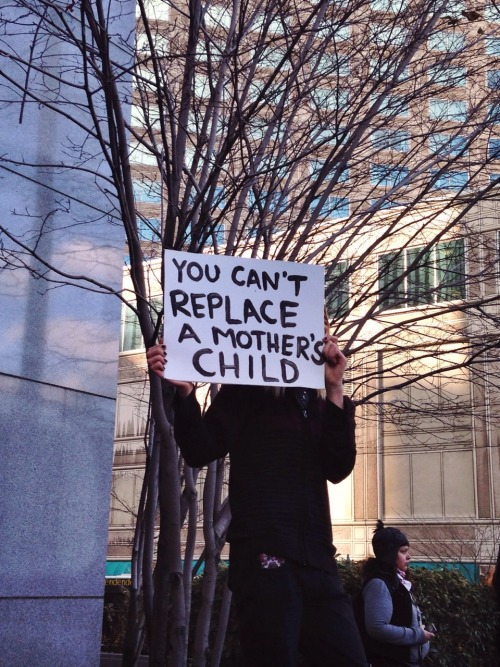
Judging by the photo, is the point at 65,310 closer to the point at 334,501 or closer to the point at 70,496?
the point at 70,496

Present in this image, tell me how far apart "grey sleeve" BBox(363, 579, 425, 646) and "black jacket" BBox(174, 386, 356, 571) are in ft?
8.00

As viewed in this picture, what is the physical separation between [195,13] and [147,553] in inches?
140

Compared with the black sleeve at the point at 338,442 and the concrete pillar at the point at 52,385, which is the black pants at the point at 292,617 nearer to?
the black sleeve at the point at 338,442

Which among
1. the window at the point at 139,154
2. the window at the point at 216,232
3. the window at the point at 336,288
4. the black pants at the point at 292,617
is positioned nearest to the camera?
the black pants at the point at 292,617

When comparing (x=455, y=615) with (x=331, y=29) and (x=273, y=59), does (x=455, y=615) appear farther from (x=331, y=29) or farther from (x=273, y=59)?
(x=331, y=29)

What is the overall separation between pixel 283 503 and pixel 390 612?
8.89 ft

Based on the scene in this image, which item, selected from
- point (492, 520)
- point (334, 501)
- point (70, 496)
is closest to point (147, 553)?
point (70, 496)

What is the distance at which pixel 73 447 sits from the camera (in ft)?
21.8

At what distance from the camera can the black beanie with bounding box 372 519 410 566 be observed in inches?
236

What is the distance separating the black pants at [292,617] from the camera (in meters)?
3.21

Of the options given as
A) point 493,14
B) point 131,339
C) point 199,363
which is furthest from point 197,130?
point 131,339

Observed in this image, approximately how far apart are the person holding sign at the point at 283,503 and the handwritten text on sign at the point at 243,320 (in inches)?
2.7

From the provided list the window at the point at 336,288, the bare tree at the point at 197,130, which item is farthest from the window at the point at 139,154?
the window at the point at 336,288

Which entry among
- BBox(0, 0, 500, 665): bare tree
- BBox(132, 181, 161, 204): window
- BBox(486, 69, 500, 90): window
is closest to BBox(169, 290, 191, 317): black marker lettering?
BBox(0, 0, 500, 665): bare tree
